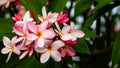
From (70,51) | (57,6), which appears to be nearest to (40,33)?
(70,51)

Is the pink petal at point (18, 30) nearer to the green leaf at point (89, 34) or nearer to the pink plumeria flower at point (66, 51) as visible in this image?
the pink plumeria flower at point (66, 51)

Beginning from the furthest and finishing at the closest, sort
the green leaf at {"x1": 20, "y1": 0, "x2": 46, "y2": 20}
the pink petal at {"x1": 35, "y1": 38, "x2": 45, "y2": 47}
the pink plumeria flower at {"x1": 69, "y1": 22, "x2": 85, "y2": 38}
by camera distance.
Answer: the green leaf at {"x1": 20, "y1": 0, "x2": 46, "y2": 20} → the pink plumeria flower at {"x1": 69, "y1": 22, "x2": 85, "y2": 38} → the pink petal at {"x1": 35, "y1": 38, "x2": 45, "y2": 47}

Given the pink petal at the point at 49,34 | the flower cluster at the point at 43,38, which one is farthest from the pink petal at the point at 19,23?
the pink petal at the point at 49,34

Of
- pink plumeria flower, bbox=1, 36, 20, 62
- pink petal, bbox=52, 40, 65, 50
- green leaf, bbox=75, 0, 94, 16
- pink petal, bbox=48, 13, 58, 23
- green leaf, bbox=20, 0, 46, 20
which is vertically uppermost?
green leaf, bbox=75, 0, 94, 16

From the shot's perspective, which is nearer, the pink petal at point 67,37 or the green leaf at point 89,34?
the pink petal at point 67,37

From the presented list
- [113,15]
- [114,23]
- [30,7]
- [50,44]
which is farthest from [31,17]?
[114,23]

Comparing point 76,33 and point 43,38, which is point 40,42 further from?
point 76,33

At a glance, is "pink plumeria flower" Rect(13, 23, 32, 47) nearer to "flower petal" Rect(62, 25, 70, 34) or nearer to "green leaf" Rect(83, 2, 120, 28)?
"flower petal" Rect(62, 25, 70, 34)

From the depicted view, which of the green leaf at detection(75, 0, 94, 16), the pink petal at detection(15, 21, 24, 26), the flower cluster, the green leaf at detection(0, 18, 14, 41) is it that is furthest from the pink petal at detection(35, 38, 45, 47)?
the green leaf at detection(75, 0, 94, 16)
